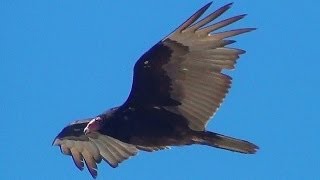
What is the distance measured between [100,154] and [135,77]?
1868 millimetres

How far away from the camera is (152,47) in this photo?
1220 centimetres

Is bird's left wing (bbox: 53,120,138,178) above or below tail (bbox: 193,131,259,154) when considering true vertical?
below

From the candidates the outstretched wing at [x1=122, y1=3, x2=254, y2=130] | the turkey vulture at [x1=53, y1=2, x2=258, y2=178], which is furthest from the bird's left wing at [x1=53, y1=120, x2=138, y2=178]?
the outstretched wing at [x1=122, y1=3, x2=254, y2=130]

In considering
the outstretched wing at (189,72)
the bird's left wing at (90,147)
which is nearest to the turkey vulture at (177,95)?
the outstretched wing at (189,72)

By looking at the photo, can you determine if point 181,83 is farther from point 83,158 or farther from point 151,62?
point 83,158

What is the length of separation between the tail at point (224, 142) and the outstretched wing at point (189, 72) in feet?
0.51

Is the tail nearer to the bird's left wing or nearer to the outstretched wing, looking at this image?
the outstretched wing

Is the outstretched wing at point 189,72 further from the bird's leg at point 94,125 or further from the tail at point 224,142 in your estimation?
the bird's leg at point 94,125

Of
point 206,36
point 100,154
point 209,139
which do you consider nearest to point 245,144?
point 209,139

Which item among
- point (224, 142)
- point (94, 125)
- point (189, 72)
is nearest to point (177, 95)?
point (189, 72)

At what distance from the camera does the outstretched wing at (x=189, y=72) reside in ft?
39.4

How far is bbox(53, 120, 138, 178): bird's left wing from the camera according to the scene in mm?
13734

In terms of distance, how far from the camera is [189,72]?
12398 mm

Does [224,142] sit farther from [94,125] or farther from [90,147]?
[90,147]
